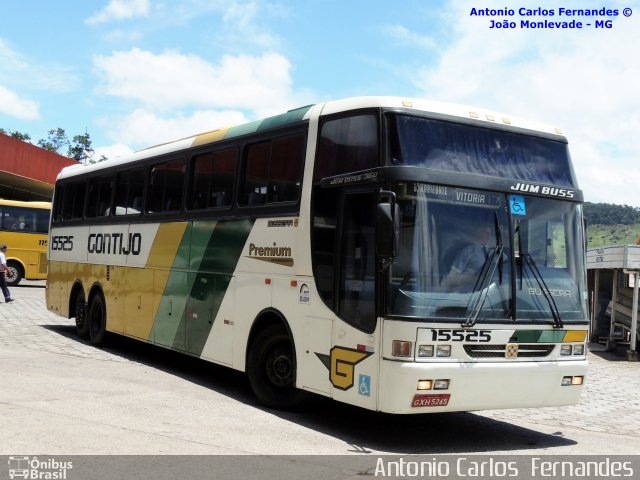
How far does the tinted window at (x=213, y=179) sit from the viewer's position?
1038 centimetres

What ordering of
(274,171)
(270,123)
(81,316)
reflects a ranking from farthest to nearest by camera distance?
1. (81,316)
2. (270,123)
3. (274,171)

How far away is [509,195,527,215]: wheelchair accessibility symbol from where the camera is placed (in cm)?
790

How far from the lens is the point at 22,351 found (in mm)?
12820

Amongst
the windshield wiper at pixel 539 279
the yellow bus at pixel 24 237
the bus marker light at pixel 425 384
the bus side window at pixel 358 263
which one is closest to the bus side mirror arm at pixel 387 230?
the bus side window at pixel 358 263

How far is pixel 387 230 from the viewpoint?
23.2ft

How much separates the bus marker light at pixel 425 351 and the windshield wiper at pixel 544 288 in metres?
1.42

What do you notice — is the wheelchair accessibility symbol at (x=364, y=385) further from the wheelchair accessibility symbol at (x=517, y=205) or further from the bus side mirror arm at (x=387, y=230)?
the wheelchair accessibility symbol at (x=517, y=205)

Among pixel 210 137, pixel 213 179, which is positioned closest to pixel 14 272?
pixel 210 137

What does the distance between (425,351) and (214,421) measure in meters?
2.43

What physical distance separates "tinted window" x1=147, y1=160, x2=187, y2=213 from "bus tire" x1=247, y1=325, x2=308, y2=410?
10.3 ft

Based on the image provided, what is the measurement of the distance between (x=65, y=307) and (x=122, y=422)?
9236 mm

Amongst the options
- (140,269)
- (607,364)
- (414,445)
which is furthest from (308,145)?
(607,364)

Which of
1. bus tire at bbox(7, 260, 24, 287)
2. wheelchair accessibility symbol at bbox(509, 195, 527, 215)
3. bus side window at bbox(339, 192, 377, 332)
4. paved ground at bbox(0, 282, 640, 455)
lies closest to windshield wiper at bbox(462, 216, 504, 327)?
wheelchair accessibility symbol at bbox(509, 195, 527, 215)

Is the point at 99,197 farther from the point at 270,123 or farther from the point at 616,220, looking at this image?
the point at 616,220
